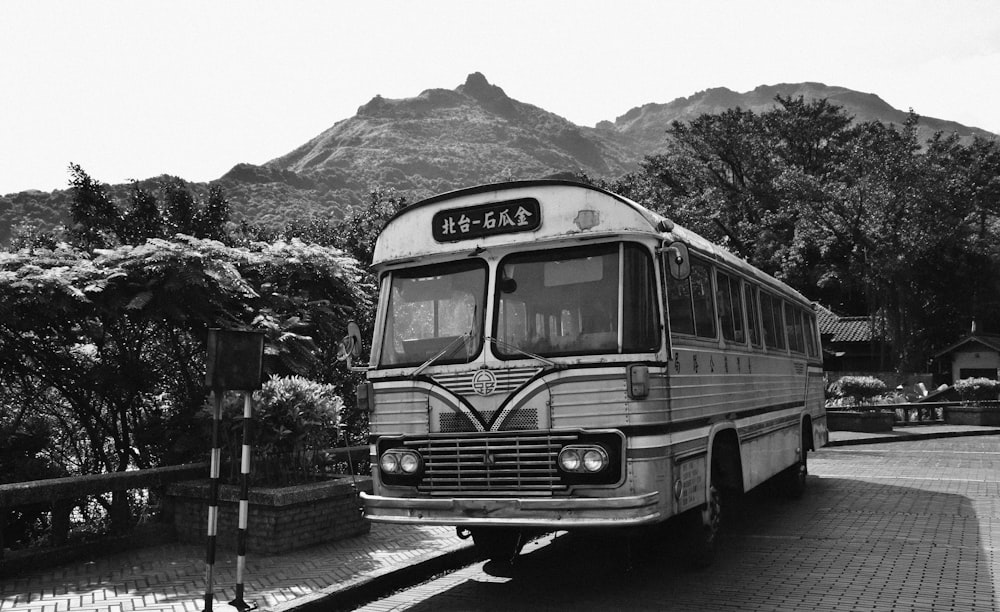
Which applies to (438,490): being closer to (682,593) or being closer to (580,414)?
(580,414)

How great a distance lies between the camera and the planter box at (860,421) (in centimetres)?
2777

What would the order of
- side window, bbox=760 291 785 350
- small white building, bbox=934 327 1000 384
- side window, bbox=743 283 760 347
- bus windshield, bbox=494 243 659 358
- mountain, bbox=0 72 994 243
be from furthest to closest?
mountain, bbox=0 72 994 243 < small white building, bbox=934 327 1000 384 < side window, bbox=760 291 785 350 < side window, bbox=743 283 760 347 < bus windshield, bbox=494 243 659 358

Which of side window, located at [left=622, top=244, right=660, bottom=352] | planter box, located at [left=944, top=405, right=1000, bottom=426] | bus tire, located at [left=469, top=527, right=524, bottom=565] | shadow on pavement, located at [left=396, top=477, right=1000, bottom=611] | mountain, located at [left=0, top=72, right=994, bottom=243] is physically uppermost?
mountain, located at [left=0, top=72, right=994, bottom=243]

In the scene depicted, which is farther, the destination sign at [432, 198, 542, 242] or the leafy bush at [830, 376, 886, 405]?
the leafy bush at [830, 376, 886, 405]

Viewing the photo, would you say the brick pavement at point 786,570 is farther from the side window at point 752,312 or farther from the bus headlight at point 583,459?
the side window at point 752,312

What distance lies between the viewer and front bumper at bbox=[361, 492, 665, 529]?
6.68 meters

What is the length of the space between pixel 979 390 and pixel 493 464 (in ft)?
103

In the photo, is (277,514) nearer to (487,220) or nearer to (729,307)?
(487,220)

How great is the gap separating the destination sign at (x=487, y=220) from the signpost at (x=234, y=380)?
185 cm

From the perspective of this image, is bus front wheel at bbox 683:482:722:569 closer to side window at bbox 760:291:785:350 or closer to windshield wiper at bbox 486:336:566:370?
windshield wiper at bbox 486:336:566:370

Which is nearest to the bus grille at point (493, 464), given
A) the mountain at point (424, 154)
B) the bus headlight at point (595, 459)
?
the bus headlight at point (595, 459)

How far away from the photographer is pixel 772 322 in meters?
11.7

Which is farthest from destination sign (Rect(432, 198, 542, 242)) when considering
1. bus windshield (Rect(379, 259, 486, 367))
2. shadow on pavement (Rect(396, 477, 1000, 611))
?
shadow on pavement (Rect(396, 477, 1000, 611))

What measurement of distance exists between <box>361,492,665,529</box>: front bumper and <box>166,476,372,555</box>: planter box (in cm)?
235
